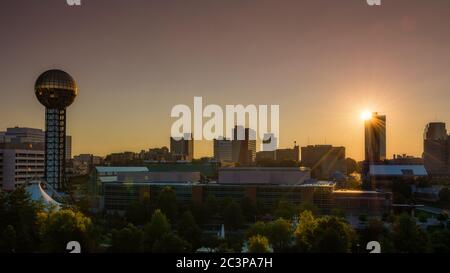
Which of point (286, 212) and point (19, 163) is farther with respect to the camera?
point (19, 163)

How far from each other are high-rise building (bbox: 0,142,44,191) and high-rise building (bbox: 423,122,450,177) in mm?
20513

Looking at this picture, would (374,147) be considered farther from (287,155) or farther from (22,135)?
(22,135)

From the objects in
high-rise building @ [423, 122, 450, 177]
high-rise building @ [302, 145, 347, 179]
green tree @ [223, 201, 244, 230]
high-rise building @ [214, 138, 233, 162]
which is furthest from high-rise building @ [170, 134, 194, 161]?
high-rise building @ [423, 122, 450, 177]

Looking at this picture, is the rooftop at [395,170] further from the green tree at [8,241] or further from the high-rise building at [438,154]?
the green tree at [8,241]

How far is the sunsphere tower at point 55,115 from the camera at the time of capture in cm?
1662

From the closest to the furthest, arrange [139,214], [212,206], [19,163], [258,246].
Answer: [258,246]
[139,214]
[212,206]
[19,163]

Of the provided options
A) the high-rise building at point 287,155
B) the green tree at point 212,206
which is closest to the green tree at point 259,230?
the green tree at point 212,206

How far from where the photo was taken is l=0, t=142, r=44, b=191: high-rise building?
18.9 meters

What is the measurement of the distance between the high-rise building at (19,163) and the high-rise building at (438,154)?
2051 centimetres

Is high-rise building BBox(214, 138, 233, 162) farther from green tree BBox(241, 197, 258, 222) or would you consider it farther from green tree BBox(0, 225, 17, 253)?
green tree BBox(0, 225, 17, 253)

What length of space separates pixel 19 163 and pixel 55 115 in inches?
167

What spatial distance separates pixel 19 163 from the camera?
1973 centimetres

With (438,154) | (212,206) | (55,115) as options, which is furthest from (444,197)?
(55,115)
